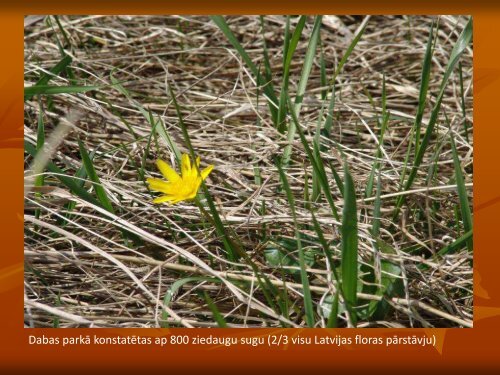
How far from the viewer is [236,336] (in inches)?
48.1

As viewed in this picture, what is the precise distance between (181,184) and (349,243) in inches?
11.7

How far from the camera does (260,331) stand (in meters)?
1.23

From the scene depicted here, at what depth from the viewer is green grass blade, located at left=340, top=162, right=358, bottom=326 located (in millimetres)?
1159

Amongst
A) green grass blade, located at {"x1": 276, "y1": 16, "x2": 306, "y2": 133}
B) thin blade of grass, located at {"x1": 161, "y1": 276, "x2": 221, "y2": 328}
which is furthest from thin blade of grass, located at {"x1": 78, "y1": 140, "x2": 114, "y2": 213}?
green grass blade, located at {"x1": 276, "y1": 16, "x2": 306, "y2": 133}

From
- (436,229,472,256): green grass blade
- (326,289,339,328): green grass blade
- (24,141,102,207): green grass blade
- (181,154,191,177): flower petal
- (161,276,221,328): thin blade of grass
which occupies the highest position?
(24,141,102,207): green grass blade

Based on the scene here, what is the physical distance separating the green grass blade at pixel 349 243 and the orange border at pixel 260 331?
0.07 meters

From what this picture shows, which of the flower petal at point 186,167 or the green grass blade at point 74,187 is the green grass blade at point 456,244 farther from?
the green grass blade at point 74,187

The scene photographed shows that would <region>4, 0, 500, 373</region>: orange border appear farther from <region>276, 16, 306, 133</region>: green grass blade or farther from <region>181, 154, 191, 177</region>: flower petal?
<region>276, 16, 306, 133</region>: green grass blade

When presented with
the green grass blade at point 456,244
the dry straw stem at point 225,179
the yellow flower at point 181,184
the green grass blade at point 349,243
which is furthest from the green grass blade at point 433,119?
the yellow flower at point 181,184

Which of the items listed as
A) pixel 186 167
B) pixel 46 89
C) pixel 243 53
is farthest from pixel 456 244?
pixel 46 89

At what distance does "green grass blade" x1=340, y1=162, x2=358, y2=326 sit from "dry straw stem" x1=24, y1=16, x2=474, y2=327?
0.06 metres
